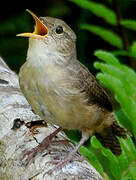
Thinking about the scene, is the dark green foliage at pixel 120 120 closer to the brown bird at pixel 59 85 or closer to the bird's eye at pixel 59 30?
the brown bird at pixel 59 85

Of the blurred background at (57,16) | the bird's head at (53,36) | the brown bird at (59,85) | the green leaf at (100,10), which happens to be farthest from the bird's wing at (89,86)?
the blurred background at (57,16)

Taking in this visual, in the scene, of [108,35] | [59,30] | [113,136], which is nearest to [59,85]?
[59,30]

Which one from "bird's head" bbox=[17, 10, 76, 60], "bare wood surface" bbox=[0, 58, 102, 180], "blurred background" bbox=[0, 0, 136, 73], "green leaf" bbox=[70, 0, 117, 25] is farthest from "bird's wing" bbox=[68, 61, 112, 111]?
"blurred background" bbox=[0, 0, 136, 73]

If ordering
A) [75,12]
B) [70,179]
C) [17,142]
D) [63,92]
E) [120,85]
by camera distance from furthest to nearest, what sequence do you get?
[75,12]
[120,85]
[63,92]
[17,142]
[70,179]

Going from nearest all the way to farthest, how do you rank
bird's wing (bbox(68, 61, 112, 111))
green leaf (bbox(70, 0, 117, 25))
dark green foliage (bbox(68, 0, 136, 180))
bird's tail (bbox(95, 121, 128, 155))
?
dark green foliage (bbox(68, 0, 136, 180)) < bird's wing (bbox(68, 61, 112, 111)) < bird's tail (bbox(95, 121, 128, 155)) < green leaf (bbox(70, 0, 117, 25))

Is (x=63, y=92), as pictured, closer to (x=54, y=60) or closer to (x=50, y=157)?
(x=54, y=60)

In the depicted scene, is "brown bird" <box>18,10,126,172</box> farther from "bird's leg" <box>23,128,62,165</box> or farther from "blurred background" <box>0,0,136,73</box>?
"blurred background" <box>0,0,136,73</box>

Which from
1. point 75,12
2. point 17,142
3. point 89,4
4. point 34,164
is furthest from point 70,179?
point 75,12
